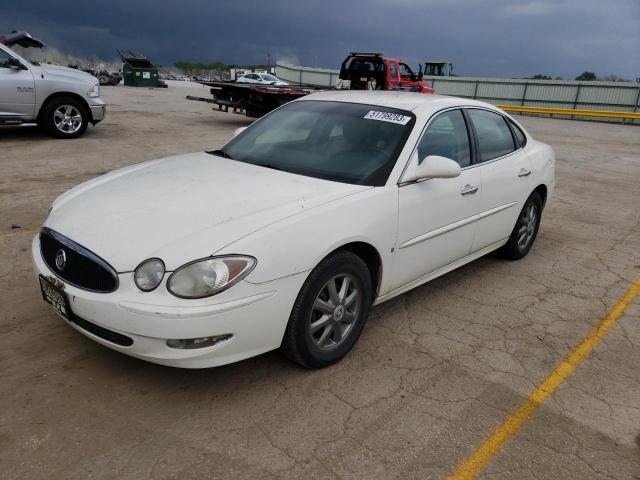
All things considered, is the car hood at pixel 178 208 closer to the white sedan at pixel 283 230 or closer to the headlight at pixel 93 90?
the white sedan at pixel 283 230

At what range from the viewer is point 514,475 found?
234 centimetres

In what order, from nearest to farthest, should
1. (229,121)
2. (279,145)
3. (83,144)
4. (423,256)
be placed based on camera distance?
(423,256), (279,145), (83,144), (229,121)

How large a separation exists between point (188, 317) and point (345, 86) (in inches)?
633

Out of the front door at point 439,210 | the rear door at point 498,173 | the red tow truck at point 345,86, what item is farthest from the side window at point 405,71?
the front door at point 439,210

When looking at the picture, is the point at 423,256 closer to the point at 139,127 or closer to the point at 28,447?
the point at 28,447

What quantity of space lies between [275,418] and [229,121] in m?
14.0

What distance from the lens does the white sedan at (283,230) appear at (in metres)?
2.46

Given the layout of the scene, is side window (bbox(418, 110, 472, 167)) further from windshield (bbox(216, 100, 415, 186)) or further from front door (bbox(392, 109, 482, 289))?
windshield (bbox(216, 100, 415, 186))

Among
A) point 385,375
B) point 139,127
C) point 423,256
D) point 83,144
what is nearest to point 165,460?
point 385,375

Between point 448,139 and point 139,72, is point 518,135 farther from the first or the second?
point 139,72

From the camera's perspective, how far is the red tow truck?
1335 cm

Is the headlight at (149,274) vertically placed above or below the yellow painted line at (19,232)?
above

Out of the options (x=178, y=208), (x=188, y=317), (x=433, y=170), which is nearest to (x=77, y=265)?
(x=178, y=208)

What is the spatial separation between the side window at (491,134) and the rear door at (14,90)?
27.1 feet
